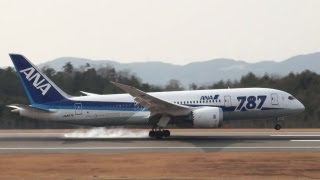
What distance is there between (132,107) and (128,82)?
170ft

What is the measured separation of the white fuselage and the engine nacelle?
1705mm

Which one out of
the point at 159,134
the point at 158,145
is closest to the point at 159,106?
the point at 159,134

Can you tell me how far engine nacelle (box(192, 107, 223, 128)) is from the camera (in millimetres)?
38094

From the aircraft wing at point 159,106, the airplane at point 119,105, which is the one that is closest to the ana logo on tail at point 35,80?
the airplane at point 119,105

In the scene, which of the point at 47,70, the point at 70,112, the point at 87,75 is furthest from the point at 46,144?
the point at 47,70

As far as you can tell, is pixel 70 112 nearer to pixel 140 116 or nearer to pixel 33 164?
pixel 140 116

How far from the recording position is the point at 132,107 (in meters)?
40.4

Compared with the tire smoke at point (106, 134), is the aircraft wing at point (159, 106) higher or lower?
higher

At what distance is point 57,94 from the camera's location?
134 ft

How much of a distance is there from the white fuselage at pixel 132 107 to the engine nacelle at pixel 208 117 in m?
1.70

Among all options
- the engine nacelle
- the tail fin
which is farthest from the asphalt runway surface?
the tail fin

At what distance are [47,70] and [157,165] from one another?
8184cm

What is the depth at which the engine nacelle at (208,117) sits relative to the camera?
38.1 metres

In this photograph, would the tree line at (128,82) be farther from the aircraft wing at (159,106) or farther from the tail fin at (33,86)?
the tail fin at (33,86)
